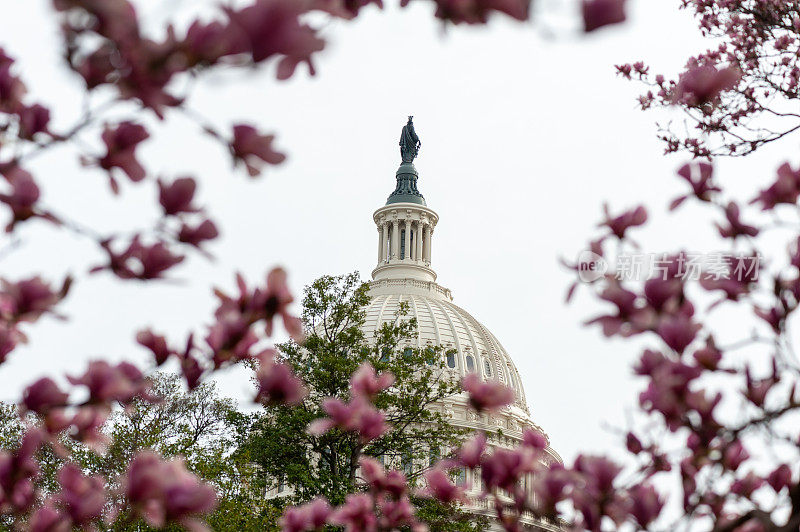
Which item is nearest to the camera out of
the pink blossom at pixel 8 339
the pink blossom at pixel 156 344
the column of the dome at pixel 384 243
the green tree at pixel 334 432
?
the pink blossom at pixel 8 339

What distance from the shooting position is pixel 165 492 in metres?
2.47

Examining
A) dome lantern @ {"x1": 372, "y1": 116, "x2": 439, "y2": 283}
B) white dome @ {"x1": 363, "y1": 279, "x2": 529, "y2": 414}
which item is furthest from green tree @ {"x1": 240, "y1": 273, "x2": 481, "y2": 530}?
dome lantern @ {"x1": 372, "y1": 116, "x2": 439, "y2": 283}

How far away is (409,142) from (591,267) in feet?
320

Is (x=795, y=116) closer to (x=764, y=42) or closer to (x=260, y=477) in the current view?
(x=764, y=42)

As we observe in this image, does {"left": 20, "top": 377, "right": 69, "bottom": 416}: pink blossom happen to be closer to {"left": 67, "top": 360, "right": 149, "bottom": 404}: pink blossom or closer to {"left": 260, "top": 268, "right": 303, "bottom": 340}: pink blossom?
{"left": 67, "top": 360, "right": 149, "bottom": 404}: pink blossom

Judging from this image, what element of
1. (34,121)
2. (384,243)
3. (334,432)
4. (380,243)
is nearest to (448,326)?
(384,243)

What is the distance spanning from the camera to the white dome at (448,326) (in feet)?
255

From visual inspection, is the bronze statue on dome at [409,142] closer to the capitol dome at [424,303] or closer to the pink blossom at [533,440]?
the capitol dome at [424,303]

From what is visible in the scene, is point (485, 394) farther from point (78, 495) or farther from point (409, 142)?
point (409, 142)

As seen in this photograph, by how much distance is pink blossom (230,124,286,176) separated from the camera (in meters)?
2.67

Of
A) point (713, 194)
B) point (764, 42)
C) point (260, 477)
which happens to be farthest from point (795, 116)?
point (260, 477)

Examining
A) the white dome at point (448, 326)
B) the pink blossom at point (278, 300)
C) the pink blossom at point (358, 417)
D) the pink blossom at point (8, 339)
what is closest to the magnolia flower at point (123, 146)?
the pink blossom at point (278, 300)

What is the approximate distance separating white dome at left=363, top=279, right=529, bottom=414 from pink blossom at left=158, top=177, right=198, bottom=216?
2817 inches

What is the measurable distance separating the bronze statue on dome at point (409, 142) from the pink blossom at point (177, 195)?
98210 millimetres
